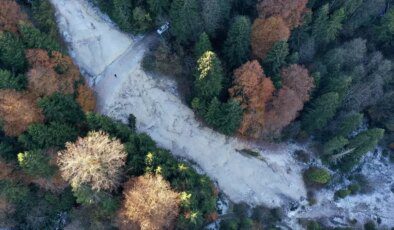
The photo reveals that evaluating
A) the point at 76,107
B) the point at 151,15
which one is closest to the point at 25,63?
the point at 76,107

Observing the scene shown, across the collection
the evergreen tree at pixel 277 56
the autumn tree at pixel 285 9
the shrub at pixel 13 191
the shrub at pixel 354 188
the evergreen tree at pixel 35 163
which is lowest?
the shrub at pixel 13 191

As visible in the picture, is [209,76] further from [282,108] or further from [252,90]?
[282,108]

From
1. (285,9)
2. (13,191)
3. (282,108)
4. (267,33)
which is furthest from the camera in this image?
(285,9)

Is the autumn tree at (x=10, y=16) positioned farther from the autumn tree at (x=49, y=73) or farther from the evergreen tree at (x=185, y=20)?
the evergreen tree at (x=185, y=20)

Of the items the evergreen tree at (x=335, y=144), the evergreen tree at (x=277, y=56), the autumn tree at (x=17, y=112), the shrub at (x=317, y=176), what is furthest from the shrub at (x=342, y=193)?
the autumn tree at (x=17, y=112)

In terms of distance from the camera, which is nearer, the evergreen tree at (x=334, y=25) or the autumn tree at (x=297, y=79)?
the autumn tree at (x=297, y=79)

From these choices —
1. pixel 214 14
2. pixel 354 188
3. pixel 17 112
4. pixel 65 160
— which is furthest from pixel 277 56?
pixel 17 112
